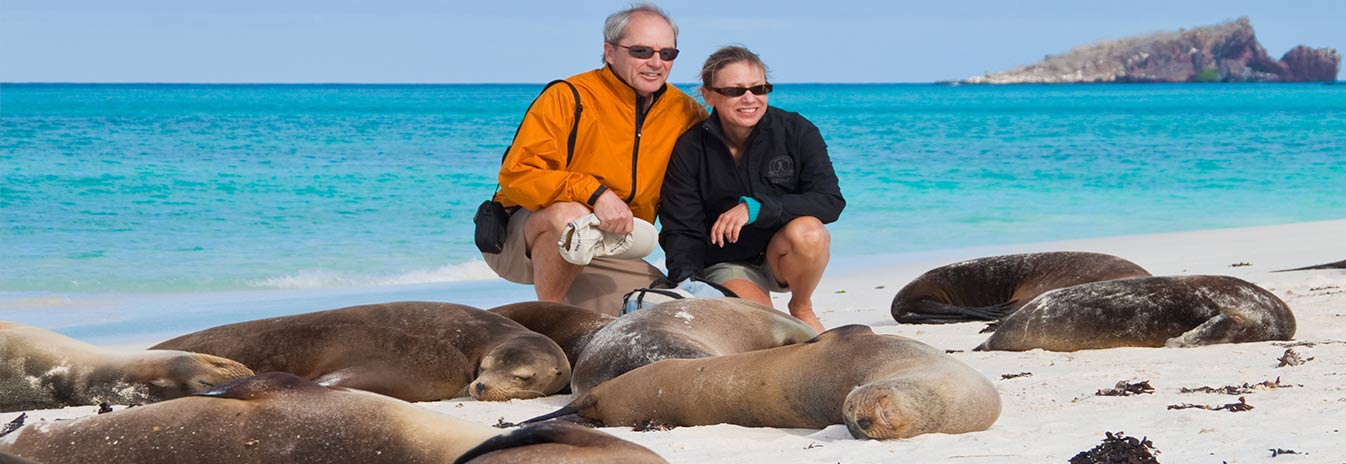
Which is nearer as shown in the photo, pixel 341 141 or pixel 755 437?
pixel 755 437

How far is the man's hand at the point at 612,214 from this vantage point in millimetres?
7160

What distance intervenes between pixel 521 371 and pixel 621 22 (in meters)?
2.21

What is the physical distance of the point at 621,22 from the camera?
758 cm

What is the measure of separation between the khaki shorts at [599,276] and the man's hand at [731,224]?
72 centimetres

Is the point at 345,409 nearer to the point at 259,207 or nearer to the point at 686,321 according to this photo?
the point at 686,321

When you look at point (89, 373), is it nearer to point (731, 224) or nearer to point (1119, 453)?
point (731, 224)

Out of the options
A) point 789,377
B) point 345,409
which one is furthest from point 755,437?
point 345,409

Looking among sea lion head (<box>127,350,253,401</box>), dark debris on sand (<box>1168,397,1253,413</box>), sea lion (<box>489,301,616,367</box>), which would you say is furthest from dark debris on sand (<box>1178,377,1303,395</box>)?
sea lion head (<box>127,350,253,401</box>)

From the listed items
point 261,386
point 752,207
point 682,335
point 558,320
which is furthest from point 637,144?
point 261,386

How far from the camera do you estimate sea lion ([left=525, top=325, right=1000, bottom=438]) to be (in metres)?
4.57

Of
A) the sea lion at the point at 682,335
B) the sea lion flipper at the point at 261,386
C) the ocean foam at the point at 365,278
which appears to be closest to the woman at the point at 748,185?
the sea lion at the point at 682,335

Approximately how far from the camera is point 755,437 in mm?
4816

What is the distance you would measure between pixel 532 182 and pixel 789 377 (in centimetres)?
274

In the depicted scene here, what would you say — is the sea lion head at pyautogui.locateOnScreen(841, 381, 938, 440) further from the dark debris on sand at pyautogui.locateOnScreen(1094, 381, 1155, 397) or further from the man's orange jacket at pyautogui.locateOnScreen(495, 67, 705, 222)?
the man's orange jacket at pyautogui.locateOnScreen(495, 67, 705, 222)
